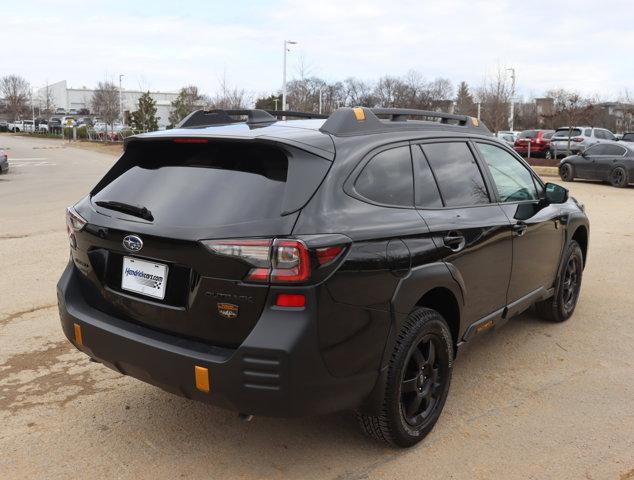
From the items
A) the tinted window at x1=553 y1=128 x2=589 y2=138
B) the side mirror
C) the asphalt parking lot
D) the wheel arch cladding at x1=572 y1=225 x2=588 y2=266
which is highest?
the tinted window at x1=553 y1=128 x2=589 y2=138

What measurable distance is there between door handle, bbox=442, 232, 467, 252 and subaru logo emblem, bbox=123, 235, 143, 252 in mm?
1609

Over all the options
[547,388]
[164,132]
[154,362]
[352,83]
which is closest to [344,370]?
[154,362]

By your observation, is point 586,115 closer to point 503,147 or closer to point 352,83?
point 503,147

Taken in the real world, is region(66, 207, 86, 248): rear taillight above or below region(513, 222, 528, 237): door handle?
above

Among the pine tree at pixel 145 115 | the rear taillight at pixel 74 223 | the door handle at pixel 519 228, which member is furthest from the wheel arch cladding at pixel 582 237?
the pine tree at pixel 145 115

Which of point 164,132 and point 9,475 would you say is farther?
point 164,132

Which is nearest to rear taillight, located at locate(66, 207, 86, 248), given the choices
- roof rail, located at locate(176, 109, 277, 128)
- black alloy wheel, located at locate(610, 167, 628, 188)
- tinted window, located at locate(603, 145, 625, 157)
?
roof rail, located at locate(176, 109, 277, 128)

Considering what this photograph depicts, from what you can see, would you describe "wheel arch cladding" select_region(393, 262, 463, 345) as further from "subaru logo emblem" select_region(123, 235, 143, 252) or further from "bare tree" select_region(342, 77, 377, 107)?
"bare tree" select_region(342, 77, 377, 107)

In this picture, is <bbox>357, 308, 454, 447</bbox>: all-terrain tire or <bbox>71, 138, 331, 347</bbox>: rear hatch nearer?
<bbox>71, 138, 331, 347</bbox>: rear hatch

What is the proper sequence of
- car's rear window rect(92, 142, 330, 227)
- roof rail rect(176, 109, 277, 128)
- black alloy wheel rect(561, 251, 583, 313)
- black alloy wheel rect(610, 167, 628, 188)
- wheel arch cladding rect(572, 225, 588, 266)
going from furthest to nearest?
black alloy wheel rect(610, 167, 628, 188)
wheel arch cladding rect(572, 225, 588, 266)
black alloy wheel rect(561, 251, 583, 313)
roof rail rect(176, 109, 277, 128)
car's rear window rect(92, 142, 330, 227)

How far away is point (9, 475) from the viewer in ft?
9.59

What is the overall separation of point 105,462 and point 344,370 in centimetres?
135

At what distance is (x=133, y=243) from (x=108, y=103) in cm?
6093

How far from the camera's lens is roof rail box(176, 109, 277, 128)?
375 cm
